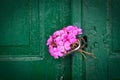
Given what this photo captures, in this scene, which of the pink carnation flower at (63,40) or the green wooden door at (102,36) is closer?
the pink carnation flower at (63,40)

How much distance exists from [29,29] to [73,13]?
1.72ft

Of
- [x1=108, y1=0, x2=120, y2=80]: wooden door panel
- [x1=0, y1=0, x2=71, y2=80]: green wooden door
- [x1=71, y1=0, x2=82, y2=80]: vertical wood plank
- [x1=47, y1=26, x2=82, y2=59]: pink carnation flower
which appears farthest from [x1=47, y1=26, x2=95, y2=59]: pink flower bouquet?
[x1=108, y1=0, x2=120, y2=80]: wooden door panel

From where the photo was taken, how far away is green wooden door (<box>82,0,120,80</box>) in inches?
148

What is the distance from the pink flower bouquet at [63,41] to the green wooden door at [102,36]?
0.29 metres

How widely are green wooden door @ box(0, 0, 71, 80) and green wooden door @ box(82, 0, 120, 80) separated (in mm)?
226

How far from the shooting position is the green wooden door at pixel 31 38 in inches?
151

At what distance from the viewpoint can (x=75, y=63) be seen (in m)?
3.75

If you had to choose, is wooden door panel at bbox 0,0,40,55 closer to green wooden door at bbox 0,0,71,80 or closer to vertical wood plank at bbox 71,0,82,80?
green wooden door at bbox 0,0,71,80

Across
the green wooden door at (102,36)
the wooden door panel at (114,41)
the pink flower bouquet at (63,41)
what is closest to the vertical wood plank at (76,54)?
the green wooden door at (102,36)

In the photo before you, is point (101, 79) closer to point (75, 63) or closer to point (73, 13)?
point (75, 63)

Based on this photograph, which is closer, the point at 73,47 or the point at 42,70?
the point at 73,47

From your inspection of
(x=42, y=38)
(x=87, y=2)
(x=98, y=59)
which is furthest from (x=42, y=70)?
(x=87, y=2)

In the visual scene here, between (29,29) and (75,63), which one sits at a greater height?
(29,29)

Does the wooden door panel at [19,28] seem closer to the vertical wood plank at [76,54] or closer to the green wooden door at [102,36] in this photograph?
the vertical wood plank at [76,54]
